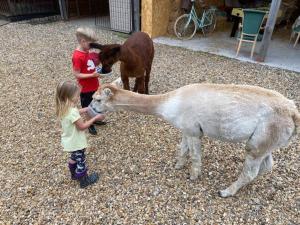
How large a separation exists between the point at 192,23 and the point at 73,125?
8.17 meters

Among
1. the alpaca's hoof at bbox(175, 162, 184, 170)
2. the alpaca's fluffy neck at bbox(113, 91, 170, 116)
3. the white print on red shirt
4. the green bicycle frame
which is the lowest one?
the alpaca's hoof at bbox(175, 162, 184, 170)

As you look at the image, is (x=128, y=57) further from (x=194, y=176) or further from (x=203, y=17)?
(x=203, y=17)

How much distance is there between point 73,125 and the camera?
2807 millimetres

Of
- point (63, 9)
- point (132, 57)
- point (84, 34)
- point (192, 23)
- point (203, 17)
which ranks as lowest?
point (63, 9)

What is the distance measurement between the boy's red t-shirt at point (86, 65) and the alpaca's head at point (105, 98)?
851 millimetres

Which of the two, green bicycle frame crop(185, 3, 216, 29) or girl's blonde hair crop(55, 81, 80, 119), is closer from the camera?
girl's blonde hair crop(55, 81, 80, 119)

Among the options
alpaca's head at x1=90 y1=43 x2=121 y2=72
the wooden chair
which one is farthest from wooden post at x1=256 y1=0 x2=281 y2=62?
alpaca's head at x1=90 y1=43 x2=121 y2=72

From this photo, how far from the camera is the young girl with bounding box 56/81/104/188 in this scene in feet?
8.80

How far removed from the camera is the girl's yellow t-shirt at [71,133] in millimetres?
2730

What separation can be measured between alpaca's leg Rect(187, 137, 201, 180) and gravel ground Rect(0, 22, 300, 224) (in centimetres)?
13

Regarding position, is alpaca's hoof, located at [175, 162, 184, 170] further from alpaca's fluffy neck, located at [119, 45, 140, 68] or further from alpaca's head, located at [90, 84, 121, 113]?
alpaca's fluffy neck, located at [119, 45, 140, 68]

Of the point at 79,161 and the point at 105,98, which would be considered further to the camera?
the point at 79,161

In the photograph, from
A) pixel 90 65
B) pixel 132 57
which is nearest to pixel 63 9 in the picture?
pixel 132 57

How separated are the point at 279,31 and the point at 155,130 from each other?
29.1 feet
